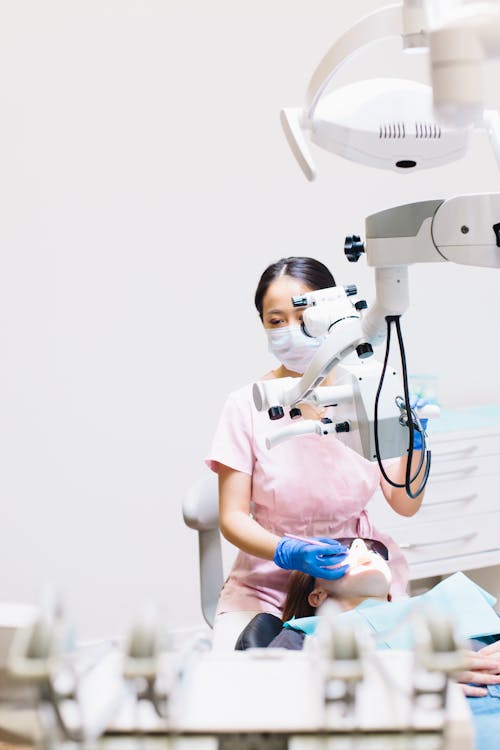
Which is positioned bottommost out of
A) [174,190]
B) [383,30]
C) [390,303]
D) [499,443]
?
[499,443]

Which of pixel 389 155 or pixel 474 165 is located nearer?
pixel 389 155

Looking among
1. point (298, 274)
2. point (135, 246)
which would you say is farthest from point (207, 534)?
point (135, 246)

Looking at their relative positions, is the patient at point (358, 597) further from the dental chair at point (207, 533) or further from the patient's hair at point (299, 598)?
Result: the dental chair at point (207, 533)

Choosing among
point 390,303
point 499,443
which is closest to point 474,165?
point 499,443

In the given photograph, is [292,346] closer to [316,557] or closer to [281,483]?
[281,483]

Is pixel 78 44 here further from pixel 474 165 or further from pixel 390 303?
pixel 390 303

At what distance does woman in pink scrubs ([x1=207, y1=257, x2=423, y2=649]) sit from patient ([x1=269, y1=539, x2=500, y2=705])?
10 centimetres

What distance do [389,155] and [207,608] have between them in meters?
1.19

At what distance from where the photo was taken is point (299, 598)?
176 centimetres

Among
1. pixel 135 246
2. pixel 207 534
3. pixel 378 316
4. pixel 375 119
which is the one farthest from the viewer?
pixel 135 246

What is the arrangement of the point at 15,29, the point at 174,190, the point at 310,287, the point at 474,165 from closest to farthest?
the point at 310,287, the point at 15,29, the point at 174,190, the point at 474,165

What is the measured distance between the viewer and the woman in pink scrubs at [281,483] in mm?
1845

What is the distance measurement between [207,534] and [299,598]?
34cm

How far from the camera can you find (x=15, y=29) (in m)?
2.80
